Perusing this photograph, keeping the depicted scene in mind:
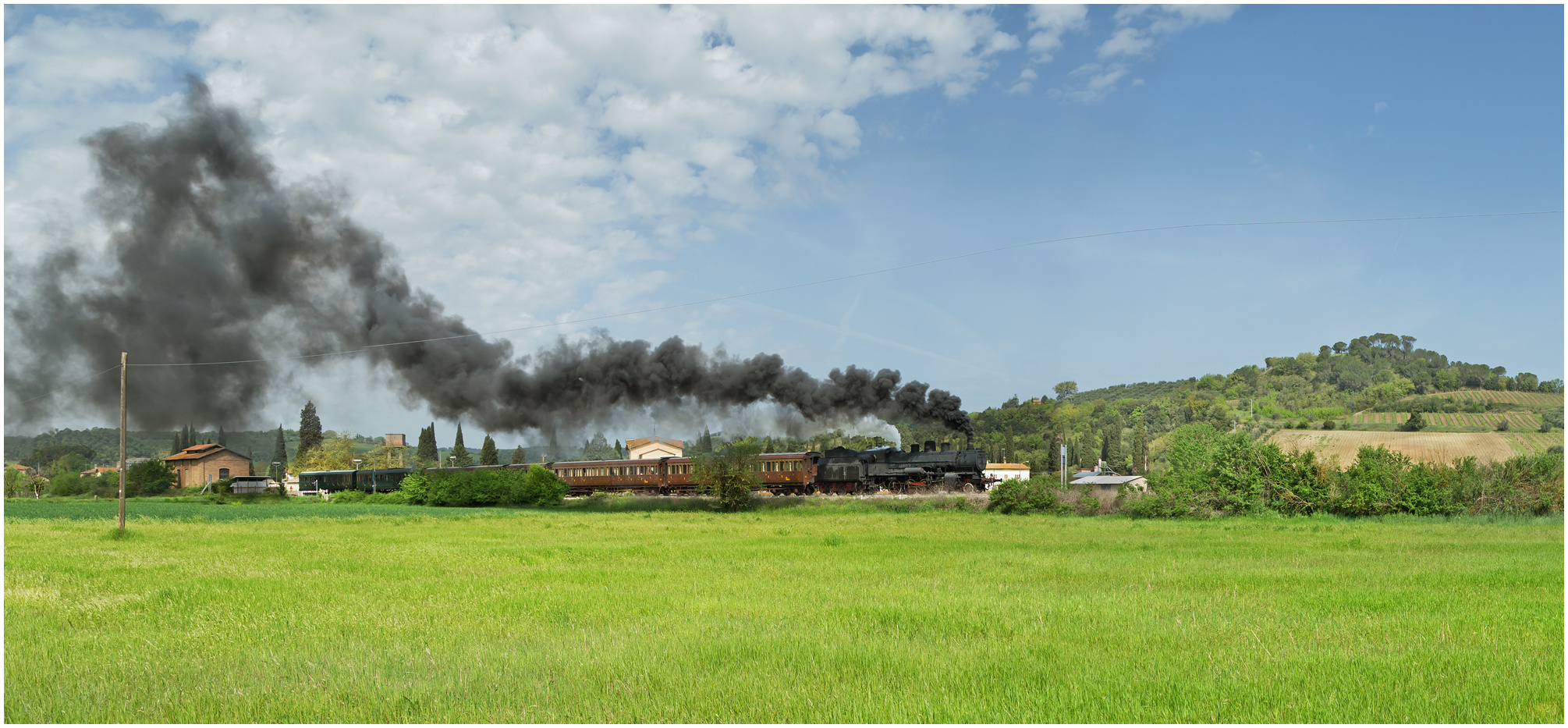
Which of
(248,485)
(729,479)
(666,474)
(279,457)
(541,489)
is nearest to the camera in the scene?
(729,479)

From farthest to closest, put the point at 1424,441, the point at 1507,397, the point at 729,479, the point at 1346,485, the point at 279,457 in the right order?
the point at 279,457 → the point at 1507,397 → the point at 1424,441 → the point at 729,479 → the point at 1346,485

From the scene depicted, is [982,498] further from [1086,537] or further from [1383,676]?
[1383,676]

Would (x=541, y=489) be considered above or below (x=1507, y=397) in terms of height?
below

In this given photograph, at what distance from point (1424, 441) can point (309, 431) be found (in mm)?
130782

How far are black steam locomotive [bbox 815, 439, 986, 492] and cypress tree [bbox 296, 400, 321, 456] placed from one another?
8557cm

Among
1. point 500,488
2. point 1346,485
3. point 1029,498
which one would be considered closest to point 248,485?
point 500,488

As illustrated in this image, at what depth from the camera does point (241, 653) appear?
893 cm

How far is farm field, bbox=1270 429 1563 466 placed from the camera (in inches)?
2648

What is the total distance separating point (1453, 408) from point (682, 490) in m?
109

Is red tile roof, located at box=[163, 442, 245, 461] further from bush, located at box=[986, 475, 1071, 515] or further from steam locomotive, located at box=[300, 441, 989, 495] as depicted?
bush, located at box=[986, 475, 1071, 515]

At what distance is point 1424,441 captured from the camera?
3150 inches

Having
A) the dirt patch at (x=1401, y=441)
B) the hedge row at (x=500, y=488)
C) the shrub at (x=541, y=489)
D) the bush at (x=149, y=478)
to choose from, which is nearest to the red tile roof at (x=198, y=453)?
the bush at (x=149, y=478)

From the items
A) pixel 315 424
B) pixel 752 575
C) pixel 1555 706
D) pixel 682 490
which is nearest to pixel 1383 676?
pixel 1555 706

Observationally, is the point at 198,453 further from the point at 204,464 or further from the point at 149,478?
the point at 149,478
